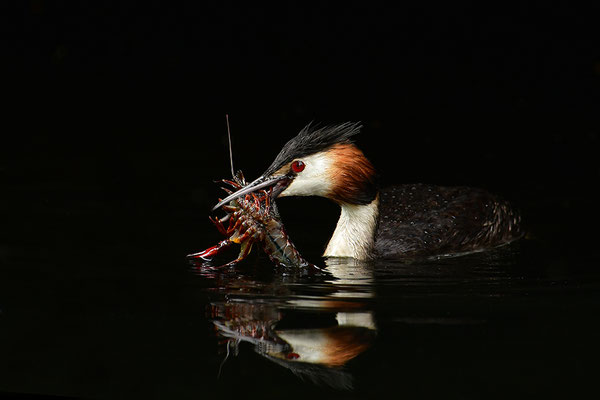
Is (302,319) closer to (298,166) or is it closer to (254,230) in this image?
(254,230)

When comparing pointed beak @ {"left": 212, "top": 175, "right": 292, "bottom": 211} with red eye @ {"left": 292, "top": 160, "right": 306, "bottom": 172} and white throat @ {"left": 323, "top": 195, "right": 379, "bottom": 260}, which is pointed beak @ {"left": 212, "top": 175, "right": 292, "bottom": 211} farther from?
white throat @ {"left": 323, "top": 195, "right": 379, "bottom": 260}

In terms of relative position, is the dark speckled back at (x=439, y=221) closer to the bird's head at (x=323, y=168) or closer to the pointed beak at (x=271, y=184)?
the bird's head at (x=323, y=168)

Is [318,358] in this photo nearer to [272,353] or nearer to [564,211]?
[272,353]

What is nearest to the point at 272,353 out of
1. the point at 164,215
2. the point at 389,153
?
the point at 164,215

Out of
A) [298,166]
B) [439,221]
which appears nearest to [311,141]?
[298,166]


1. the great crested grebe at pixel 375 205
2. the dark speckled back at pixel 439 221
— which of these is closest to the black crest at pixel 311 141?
the great crested grebe at pixel 375 205
